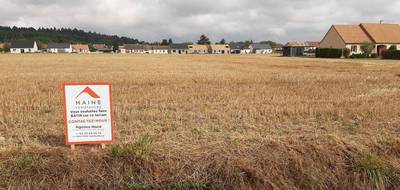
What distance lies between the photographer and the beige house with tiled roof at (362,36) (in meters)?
70.6

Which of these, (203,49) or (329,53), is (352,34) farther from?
(203,49)

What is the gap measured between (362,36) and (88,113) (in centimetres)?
7440

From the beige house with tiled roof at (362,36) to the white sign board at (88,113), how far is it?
69.9 meters

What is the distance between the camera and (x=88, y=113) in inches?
233

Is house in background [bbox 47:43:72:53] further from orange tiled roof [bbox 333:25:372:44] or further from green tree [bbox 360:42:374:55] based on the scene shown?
green tree [bbox 360:42:374:55]

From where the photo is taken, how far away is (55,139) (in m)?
6.86

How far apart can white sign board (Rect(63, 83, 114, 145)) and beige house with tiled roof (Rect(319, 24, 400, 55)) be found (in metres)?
69.9

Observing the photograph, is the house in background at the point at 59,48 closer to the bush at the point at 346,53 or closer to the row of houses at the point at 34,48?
the row of houses at the point at 34,48

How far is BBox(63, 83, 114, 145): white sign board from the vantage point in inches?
229

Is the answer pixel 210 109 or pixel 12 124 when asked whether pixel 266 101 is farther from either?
pixel 12 124

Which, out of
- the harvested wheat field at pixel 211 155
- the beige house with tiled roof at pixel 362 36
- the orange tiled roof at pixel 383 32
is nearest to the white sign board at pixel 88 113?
the harvested wheat field at pixel 211 155

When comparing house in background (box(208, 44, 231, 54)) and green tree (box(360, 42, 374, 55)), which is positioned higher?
house in background (box(208, 44, 231, 54))

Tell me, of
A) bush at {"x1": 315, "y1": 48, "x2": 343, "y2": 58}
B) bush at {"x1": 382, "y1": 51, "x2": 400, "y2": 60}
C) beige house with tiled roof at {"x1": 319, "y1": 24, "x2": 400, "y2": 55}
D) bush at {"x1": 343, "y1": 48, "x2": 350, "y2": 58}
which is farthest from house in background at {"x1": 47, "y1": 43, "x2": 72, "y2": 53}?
bush at {"x1": 382, "y1": 51, "x2": 400, "y2": 60}

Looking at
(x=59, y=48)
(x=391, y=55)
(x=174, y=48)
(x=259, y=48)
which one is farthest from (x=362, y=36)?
(x=59, y=48)
